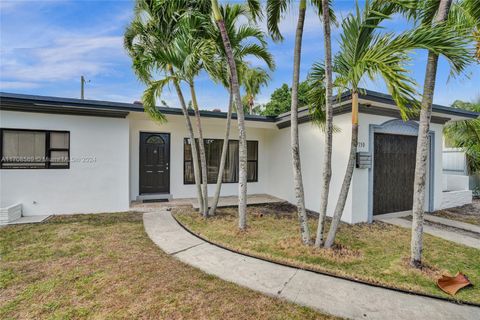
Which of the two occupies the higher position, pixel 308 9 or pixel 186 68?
pixel 308 9

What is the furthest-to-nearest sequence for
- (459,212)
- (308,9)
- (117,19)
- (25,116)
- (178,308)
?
(459,212) → (117,19) → (25,116) → (308,9) → (178,308)

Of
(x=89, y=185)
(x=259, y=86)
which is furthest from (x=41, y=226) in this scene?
(x=259, y=86)

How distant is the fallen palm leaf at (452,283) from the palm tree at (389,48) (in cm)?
233

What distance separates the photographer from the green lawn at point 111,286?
2609 mm

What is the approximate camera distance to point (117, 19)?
6.86 m

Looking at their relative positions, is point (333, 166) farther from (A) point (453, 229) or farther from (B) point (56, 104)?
(B) point (56, 104)

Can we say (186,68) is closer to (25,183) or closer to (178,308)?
(178,308)

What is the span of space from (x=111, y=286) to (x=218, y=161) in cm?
686

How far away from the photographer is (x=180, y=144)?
905cm

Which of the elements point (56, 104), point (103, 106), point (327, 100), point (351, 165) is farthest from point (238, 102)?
point (56, 104)

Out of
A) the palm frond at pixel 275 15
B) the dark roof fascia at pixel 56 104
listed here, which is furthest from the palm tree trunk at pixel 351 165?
the dark roof fascia at pixel 56 104

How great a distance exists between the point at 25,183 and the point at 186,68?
Answer: 553cm

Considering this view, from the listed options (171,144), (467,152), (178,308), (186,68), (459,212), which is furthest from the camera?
(467,152)

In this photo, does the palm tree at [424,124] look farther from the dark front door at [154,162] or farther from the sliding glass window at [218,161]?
the dark front door at [154,162]
